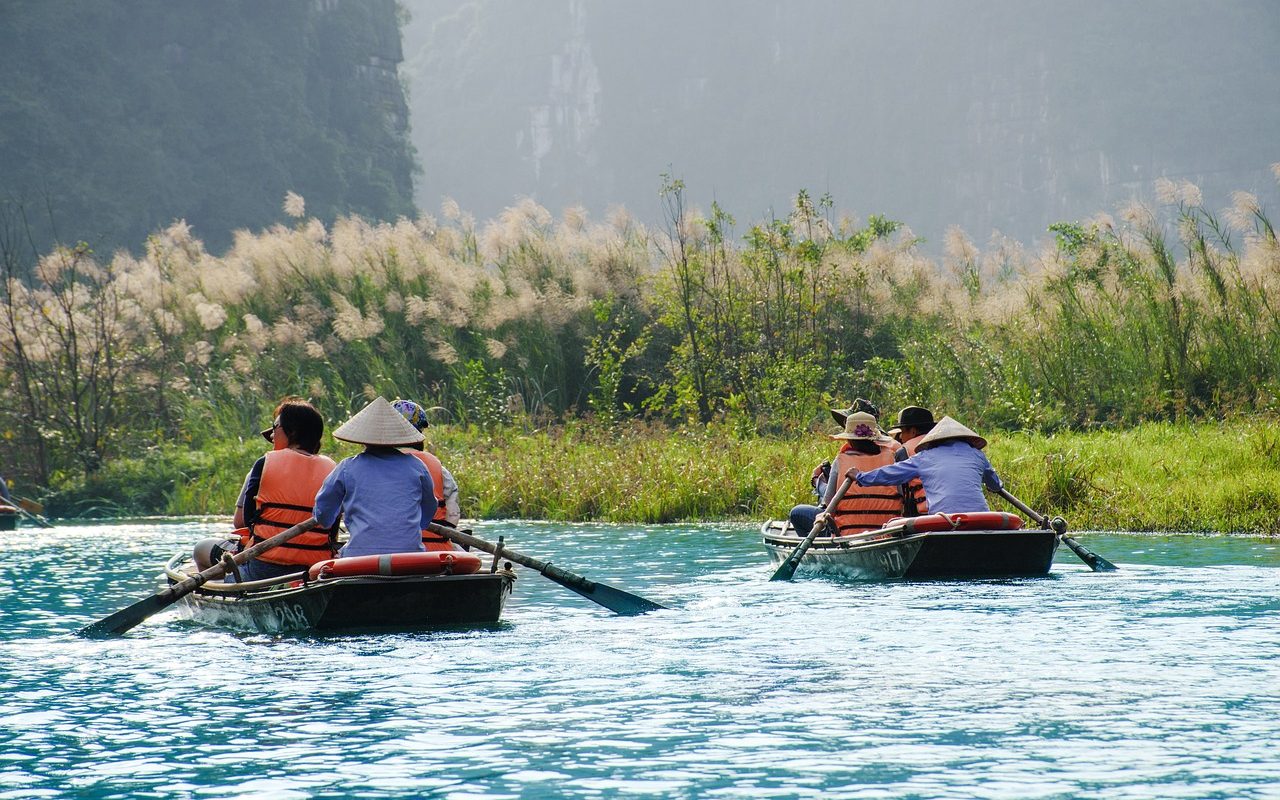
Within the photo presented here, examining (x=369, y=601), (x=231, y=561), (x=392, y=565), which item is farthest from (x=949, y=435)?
(x=231, y=561)

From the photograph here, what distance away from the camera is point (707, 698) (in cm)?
765

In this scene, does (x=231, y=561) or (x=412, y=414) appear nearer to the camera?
(x=231, y=561)

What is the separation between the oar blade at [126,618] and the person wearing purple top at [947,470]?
5157 mm

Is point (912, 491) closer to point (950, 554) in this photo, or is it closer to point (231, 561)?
point (950, 554)

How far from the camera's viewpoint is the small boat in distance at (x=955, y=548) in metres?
11.4

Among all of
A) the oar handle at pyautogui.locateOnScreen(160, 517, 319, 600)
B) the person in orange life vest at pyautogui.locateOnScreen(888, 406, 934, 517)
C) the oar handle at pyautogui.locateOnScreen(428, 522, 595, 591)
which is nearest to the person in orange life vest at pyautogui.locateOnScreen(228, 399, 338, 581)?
the oar handle at pyautogui.locateOnScreen(160, 517, 319, 600)

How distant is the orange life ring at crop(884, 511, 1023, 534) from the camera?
37.8ft

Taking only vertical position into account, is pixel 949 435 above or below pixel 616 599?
above

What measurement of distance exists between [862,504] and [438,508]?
357cm

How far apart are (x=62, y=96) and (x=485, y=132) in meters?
47.6

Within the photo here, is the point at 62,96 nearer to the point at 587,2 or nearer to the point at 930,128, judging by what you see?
the point at 930,128

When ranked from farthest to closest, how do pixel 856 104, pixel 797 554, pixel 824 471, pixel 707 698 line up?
1. pixel 856 104
2. pixel 824 471
3. pixel 797 554
4. pixel 707 698

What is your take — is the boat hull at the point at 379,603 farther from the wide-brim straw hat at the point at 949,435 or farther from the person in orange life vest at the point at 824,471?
the person in orange life vest at the point at 824,471

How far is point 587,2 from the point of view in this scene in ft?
312
